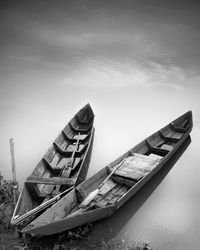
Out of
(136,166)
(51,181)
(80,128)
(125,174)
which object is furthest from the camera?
(80,128)

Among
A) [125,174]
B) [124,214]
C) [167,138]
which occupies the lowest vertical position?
[124,214]

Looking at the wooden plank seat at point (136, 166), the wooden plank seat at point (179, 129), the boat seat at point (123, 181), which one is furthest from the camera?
the wooden plank seat at point (179, 129)

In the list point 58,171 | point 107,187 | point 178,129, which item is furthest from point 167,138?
point 58,171

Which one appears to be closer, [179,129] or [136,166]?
[136,166]

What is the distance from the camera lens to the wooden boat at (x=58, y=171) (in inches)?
227

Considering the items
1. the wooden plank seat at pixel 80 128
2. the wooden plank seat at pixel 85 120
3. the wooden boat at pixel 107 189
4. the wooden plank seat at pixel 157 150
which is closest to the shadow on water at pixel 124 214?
the wooden boat at pixel 107 189

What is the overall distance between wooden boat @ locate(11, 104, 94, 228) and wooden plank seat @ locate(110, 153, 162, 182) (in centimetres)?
114

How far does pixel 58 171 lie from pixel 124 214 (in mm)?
2280

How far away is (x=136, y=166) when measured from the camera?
25.1 feet

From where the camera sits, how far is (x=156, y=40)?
79.6ft

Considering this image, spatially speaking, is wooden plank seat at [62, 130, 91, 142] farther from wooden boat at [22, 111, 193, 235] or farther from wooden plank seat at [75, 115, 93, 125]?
wooden boat at [22, 111, 193, 235]

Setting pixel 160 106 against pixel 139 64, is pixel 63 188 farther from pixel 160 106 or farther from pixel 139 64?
pixel 139 64

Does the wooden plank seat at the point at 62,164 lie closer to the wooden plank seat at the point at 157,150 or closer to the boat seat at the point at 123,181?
the boat seat at the point at 123,181

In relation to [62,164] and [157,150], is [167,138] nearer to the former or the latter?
[157,150]
